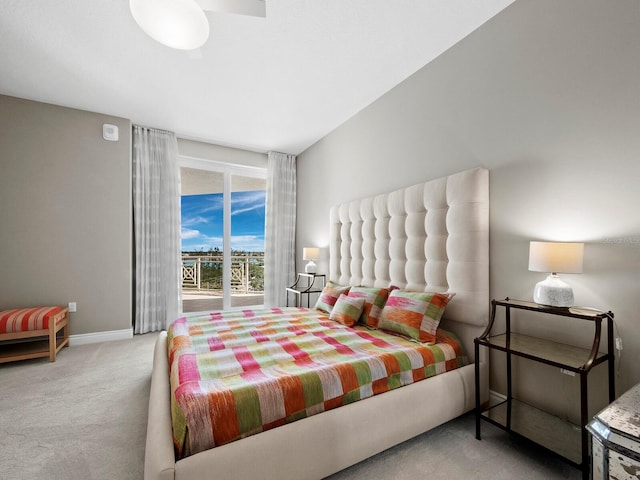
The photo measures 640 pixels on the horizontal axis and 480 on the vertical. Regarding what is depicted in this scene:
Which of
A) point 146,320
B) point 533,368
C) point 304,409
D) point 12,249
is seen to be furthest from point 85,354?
point 533,368

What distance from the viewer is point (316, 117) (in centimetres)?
363

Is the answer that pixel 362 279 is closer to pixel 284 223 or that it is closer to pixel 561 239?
pixel 561 239

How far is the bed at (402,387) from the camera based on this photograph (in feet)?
4.02

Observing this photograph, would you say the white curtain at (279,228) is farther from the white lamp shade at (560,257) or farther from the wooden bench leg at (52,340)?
the white lamp shade at (560,257)

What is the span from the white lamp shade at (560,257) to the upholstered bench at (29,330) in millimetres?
4209

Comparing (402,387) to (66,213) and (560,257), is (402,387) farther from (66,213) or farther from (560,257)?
(66,213)

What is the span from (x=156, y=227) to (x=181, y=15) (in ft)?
10.5

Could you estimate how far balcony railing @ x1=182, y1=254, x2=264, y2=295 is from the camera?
15.2 feet

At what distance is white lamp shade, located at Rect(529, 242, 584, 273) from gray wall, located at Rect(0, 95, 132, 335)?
437cm

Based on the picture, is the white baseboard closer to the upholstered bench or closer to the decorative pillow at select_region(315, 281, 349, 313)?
the upholstered bench

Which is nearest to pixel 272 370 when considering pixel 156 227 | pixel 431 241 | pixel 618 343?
pixel 431 241

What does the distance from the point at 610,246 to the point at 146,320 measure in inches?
189

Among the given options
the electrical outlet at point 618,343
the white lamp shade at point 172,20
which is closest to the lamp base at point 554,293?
the electrical outlet at point 618,343

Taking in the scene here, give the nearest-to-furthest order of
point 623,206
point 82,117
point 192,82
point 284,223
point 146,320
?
point 623,206
point 192,82
point 82,117
point 146,320
point 284,223
